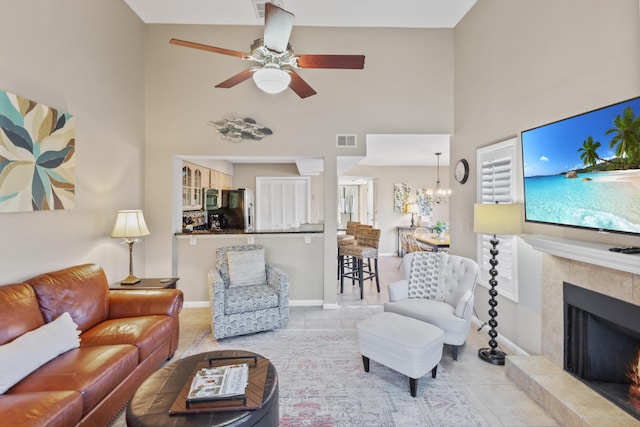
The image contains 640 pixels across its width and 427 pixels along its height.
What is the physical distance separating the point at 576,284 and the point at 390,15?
373cm

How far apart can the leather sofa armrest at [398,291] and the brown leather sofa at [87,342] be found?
2.16 m

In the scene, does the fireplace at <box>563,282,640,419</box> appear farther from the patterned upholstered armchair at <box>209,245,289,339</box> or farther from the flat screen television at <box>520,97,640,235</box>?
the patterned upholstered armchair at <box>209,245,289,339</box>

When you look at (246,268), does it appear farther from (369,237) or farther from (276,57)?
(276,57)

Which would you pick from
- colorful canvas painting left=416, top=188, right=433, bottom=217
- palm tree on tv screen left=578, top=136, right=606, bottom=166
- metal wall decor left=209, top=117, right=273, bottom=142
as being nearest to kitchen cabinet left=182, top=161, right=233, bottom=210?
metal wall decor left=209, top=117, right=273, bottom=142

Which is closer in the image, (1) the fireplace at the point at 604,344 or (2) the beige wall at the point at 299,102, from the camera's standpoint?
(1) the fireplace at the point at 604,344

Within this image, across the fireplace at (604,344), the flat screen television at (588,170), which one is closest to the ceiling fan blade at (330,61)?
the flat screen television at (588,170)

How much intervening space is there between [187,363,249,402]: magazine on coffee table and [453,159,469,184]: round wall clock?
3391 millimetres

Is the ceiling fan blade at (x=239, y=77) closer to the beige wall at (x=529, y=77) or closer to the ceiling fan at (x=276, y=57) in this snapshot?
the ceiling fan at (x=276, y=57)

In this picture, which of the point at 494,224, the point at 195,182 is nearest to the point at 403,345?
the point at 494,224

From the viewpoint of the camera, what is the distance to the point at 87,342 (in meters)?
2.32

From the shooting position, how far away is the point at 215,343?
3344 millimetres

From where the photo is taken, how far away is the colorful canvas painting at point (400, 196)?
863 centimetres

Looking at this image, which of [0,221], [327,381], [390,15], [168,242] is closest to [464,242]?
[327,381]

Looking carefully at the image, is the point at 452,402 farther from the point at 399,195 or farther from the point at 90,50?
the point at 399,195
